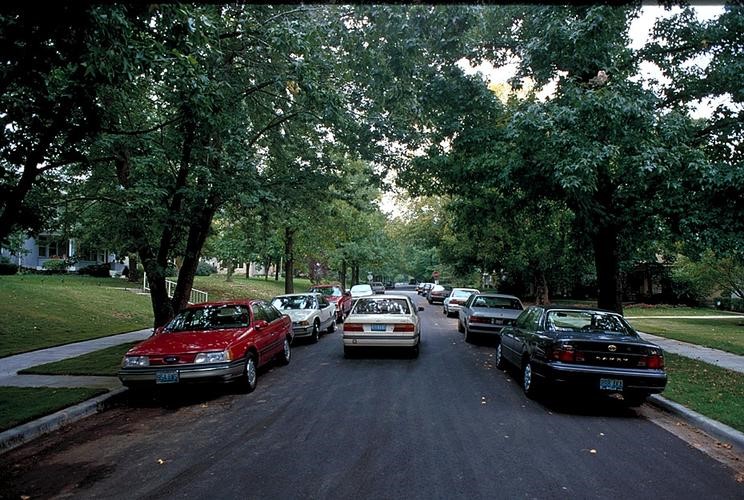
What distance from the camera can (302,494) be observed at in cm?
410

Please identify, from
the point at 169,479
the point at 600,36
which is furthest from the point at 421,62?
the point at 169,479

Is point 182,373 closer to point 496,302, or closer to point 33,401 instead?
point 33,401

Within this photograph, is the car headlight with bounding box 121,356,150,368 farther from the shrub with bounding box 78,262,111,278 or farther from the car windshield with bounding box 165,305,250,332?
the shrub with bounding box 78,262,111,278

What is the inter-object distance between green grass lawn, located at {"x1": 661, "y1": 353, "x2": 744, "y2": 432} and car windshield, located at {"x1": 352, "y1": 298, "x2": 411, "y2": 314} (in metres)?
5.51

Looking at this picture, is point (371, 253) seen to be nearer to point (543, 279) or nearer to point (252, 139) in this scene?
point (543, 279)

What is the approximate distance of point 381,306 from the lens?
11.5 m

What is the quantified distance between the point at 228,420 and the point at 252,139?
8302 millimetres

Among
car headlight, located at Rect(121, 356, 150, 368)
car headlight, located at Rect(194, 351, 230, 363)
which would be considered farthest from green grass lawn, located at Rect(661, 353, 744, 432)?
car headlight, located at Rect(121, 356, 150, 368)

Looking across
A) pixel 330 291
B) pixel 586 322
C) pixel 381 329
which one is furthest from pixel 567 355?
pixel 330 291

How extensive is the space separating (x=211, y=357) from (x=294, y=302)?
7645 millimetres

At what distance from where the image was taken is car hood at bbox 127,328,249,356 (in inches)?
293

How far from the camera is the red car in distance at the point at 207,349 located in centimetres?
728

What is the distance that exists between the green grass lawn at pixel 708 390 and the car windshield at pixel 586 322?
130cm

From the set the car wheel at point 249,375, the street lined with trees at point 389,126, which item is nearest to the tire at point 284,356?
the car wheel at point 249,375
